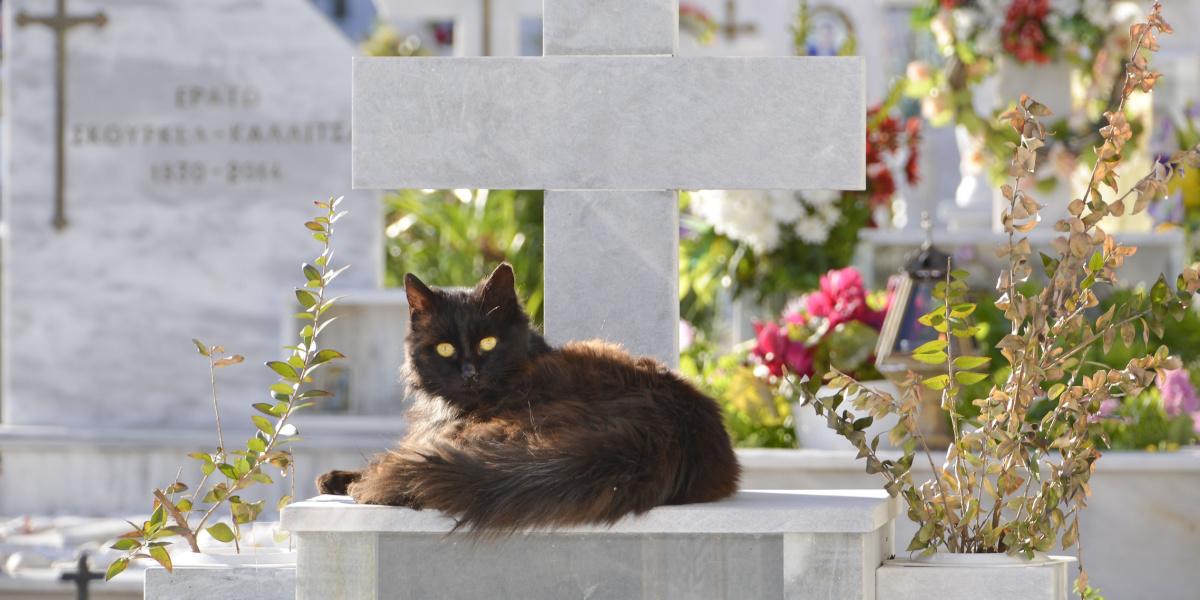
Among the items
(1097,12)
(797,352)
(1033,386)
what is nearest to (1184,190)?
(1097,12)

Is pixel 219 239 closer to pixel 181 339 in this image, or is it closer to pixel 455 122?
pixel 181 339

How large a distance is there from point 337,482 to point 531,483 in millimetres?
532

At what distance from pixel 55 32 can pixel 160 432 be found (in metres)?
1.89

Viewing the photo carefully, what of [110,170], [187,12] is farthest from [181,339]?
[187,12]

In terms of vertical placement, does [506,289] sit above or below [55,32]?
below

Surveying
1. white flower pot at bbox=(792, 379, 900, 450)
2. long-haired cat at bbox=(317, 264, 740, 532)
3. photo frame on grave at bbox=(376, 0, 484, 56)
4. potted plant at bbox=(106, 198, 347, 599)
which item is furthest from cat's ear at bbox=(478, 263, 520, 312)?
photo frame on grave at bbox=(376, 0, 484, 56)

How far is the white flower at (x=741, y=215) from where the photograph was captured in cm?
570

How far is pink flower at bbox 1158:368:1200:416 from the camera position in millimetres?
5207

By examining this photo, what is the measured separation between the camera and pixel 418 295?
263 cm

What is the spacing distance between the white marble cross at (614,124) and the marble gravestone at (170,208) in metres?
3.52

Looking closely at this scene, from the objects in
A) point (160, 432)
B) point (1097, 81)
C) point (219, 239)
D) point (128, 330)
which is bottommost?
point (160, 432)

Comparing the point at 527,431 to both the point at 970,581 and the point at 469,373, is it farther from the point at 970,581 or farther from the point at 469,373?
the point at 970,581

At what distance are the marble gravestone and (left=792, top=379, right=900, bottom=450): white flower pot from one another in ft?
8.06

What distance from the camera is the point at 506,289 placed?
2.64 m
